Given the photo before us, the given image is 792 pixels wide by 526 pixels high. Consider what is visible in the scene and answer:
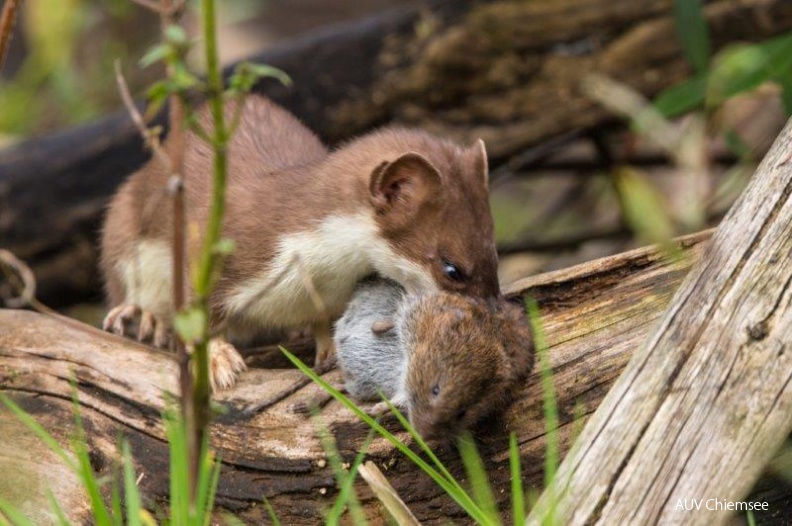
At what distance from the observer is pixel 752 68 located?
3.59 m

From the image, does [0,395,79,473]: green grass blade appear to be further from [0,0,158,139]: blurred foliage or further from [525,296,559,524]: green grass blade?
[0,0,158,139]: blurred foliage

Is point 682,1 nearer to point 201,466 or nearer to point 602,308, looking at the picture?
point 602,308

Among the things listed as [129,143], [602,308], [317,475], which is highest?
[129,143]

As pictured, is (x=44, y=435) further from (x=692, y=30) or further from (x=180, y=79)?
(x=692, y=30)

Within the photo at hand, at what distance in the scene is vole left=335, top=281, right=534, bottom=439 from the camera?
2.74m

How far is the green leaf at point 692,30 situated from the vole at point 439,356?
4.32ft

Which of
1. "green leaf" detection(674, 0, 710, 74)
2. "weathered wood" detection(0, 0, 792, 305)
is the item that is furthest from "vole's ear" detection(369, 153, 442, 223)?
"weathered wood" detection(0, 0, 792, 305)

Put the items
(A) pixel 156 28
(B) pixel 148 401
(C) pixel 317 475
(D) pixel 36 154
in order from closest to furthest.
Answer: (C) pixel 317 475
(B) pixel 148 401
(D) pixel 36 154
(A) pixel 156 28

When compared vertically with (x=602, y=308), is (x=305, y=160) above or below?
above

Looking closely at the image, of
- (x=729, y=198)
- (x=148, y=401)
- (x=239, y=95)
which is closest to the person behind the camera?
(x=239, y=95)

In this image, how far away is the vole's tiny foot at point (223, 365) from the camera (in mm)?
3377

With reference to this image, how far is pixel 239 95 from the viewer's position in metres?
2.04

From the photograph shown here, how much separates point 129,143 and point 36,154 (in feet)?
1.37

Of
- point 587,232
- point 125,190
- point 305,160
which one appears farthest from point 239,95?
point 587,232
